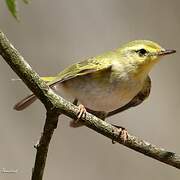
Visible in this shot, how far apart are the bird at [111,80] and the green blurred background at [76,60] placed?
2.35 feet

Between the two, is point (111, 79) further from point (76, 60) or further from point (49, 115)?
point (76, 60)

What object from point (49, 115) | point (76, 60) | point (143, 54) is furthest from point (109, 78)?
point (76, 60)

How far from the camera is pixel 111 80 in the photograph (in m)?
1.21

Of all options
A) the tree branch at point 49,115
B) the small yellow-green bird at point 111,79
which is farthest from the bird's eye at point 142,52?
the tree branch at point 49,115

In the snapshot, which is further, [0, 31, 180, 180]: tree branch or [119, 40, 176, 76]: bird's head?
[119, 40, 176, 76]: bird's head

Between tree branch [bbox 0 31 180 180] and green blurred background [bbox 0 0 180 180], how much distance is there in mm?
1316

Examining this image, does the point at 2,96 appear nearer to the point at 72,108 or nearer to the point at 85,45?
the point at 85,45

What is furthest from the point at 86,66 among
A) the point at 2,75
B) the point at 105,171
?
the point at 105,171

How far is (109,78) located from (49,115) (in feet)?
2.08

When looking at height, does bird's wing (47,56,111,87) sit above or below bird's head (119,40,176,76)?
below

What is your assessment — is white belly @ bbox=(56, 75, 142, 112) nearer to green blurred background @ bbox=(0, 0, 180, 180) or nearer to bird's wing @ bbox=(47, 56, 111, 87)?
bird's wing @ bbox=(47, 56, 111, 87)

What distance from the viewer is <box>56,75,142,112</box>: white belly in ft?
3.90

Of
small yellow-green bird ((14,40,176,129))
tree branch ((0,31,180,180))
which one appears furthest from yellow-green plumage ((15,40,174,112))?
tree branch ((0,31,180,180))

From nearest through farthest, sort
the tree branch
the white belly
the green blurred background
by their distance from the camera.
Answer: the tree branch < the white belly < the green blurred background
